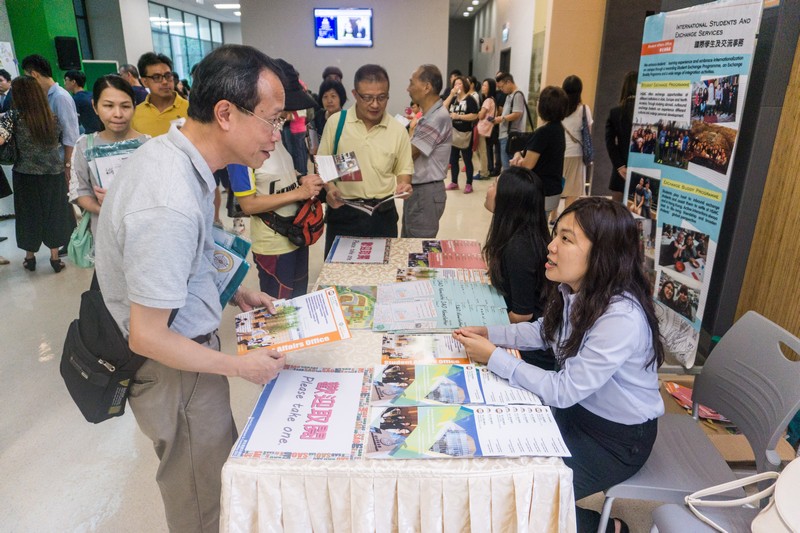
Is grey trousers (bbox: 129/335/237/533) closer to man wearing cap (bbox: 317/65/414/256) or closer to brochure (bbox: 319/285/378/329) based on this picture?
brochure (bbox: 319/285/378/329)

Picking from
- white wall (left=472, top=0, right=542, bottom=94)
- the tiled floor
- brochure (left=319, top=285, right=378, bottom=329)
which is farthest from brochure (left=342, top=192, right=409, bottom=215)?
white wall (left=472, top=0, right=542, bottom=94)

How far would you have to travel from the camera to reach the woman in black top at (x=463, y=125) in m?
7.11

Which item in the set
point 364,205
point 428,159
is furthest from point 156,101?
point 428,159

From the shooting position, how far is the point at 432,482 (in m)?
1.03

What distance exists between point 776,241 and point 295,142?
4.16m

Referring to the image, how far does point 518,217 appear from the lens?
191cm

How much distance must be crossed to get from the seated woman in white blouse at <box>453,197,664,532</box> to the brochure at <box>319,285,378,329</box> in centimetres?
33

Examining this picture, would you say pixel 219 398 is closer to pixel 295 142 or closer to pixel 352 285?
pixel 352 285

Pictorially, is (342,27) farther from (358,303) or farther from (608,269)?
(608,269)

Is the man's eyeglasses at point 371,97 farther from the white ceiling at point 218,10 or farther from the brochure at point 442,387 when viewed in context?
the white ceiling at point 218,10

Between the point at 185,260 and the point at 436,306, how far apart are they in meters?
0.95

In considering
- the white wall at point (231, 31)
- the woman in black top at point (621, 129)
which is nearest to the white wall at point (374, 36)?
the woman in black top at point (621, 129)

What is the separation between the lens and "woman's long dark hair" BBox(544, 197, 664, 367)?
135 cm

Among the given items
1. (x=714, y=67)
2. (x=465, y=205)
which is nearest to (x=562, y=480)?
(x=714, y=67)
